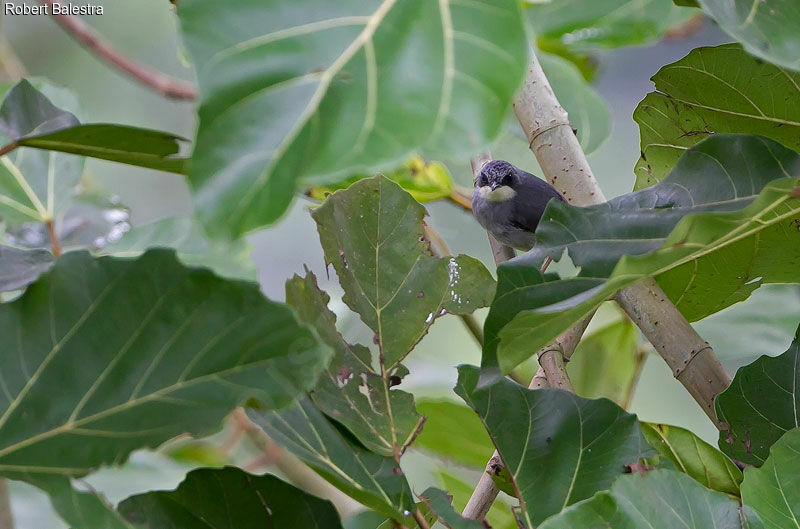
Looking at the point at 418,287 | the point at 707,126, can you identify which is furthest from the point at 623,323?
the point at 418,287

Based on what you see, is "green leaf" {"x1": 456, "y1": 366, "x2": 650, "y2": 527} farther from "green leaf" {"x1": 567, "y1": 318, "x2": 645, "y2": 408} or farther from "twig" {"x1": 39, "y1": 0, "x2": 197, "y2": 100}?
"twig" {"x1": 39, "y1": 0, "x2": 197, "y2": 100}

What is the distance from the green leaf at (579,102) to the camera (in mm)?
1866

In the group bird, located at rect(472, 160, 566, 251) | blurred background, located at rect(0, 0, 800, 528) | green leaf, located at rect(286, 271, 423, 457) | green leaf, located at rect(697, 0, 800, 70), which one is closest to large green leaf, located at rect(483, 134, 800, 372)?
green leaf, located at rect(697, 0, 800, 70)

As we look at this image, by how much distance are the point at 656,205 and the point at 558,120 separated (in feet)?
0.77

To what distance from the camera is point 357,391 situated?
38.1 inches

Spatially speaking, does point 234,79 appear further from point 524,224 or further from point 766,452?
point 524,224

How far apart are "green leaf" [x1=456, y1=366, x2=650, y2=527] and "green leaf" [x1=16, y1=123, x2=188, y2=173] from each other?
1.38 ft

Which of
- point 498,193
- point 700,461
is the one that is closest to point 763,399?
point 700,461

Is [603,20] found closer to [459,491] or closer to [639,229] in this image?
[459,491]

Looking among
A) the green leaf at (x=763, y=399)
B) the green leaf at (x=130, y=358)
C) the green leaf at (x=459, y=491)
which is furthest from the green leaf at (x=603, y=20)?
the green leaf at (x=130, y=358)

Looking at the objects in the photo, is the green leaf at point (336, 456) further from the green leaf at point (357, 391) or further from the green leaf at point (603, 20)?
the green leaf at point (603, 20)

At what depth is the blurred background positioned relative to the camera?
1.68m

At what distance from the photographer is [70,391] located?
780mm

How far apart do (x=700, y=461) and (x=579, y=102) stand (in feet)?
3.66
